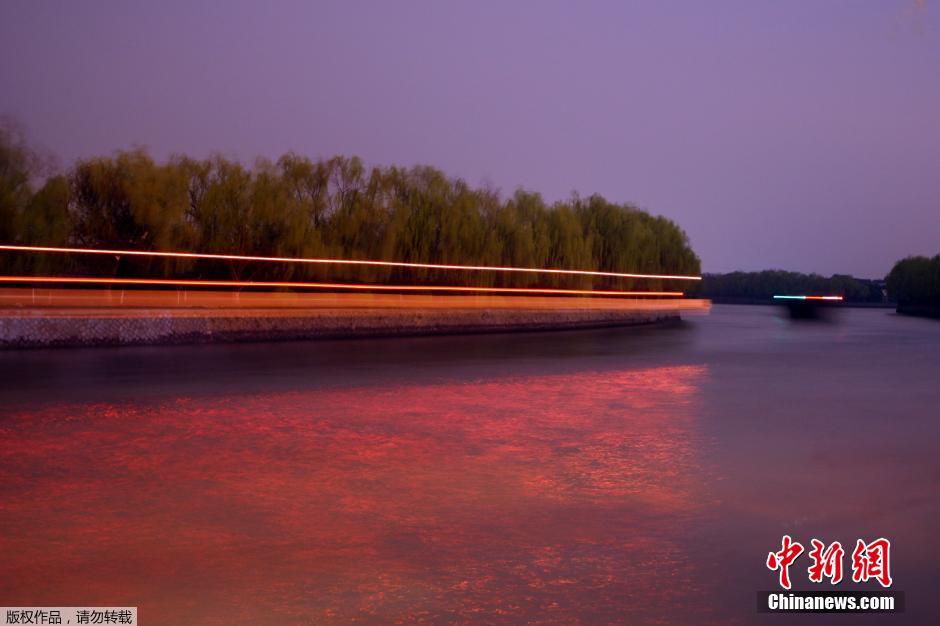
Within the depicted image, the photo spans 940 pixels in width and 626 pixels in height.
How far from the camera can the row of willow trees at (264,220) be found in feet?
77.0

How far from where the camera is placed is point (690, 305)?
34812 millimetres

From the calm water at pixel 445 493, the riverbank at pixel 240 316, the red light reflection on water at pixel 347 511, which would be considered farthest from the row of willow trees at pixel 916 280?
the red light reflection on water at pixel 347 511

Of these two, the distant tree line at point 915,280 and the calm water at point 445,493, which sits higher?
the distant tree line at point 915,280

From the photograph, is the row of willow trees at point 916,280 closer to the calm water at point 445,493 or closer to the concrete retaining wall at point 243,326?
the concrete retaining wall at point 243,326

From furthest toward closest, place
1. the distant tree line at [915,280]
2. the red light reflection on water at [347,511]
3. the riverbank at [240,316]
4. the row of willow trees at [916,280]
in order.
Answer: the row of willow trees at [916,280] < the distant tree line at [915,280] < the riverbank at [240,316] < the red light reflection on water at [347,511]

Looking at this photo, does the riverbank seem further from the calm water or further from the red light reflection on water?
the red light reflection on water

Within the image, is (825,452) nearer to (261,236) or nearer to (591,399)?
(591,399)

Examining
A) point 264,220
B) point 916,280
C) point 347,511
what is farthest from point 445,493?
point 916,280

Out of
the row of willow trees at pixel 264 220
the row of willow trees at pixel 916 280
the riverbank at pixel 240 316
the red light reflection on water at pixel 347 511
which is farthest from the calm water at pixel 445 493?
the row of willow trees at pixel 916 280

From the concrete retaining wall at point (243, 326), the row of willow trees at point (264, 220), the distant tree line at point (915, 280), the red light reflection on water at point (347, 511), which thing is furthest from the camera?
the distant tree line at point (915, 280)

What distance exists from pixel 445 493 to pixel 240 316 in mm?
14341

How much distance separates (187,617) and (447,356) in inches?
498

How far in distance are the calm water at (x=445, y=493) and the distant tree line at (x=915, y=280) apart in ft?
221

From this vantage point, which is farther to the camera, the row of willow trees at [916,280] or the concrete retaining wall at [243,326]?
the row of willow trees at [916,280]
